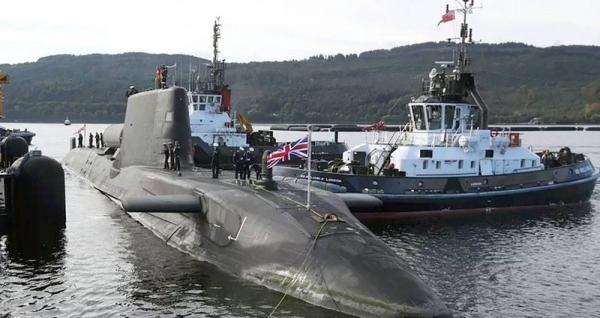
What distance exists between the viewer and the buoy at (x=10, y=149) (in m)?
24.8

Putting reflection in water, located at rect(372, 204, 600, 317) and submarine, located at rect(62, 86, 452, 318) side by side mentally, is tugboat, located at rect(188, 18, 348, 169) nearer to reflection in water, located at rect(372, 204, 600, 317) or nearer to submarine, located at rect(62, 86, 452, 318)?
submarine, located at rect(62, 86, 452, 318)

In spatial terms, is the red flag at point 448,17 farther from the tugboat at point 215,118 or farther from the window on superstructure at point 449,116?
the tugboat at point 215,118

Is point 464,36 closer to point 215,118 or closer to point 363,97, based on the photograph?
point 215,118

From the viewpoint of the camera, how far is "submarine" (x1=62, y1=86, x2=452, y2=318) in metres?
11.7

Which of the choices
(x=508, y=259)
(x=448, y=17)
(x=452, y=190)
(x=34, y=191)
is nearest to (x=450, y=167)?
(x=452, y=190)

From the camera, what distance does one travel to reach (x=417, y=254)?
64.2 feet

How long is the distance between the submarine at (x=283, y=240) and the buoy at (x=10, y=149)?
5431 millimetres

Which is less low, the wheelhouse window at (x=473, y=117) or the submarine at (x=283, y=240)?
the wheelhouse window at (x=473, y=117)

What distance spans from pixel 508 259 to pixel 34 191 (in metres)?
14.5

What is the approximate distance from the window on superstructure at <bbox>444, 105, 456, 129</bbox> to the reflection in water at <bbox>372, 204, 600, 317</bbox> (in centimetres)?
481

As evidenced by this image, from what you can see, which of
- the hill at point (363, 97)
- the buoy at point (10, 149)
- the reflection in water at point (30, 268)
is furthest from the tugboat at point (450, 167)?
the hill at point (363, 97)

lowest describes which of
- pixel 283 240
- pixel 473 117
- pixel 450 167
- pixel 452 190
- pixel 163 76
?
pixel 452 190

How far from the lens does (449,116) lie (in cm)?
2966

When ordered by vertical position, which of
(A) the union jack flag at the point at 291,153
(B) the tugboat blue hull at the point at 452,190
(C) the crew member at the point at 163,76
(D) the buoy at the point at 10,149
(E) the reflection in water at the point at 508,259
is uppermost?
(C) the crew member at the point at 163,76
